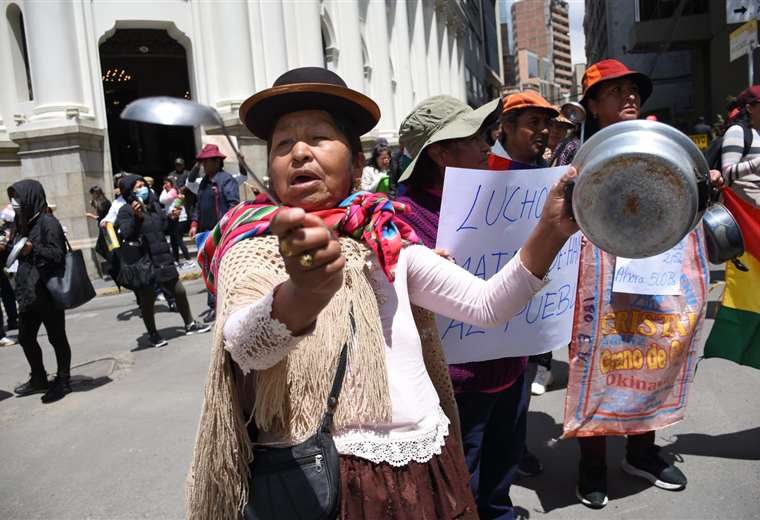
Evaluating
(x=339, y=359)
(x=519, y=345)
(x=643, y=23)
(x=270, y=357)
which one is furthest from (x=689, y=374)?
(x=643, y=23)

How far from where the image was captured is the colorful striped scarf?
A: 1502mm

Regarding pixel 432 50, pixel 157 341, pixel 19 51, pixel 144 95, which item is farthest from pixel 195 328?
pixel 432 50

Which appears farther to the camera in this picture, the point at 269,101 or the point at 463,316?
the point at 463,316

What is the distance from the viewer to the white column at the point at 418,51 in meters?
25.5

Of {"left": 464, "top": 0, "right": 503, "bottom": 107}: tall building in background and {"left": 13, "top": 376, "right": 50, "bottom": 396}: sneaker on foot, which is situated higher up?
{"left": 464, "top": 0, "right": 503, "bottom": 107}: tall building in background

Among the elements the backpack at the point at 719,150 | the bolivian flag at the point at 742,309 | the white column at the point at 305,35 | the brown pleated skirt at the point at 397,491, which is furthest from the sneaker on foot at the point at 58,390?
the white column at the point at 305,35

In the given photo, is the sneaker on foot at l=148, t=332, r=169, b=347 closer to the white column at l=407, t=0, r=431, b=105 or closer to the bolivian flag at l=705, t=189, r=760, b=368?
the bolivian flag at l=705, t=189, r=760, b=368

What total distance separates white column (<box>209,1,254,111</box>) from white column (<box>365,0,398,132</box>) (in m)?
7.69

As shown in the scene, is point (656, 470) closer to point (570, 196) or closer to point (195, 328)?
point (570, 196)

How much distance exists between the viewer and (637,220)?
4.41ft

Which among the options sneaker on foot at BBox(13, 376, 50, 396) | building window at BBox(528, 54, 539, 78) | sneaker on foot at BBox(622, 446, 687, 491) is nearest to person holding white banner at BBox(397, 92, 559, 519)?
sneaker on foot at BBox(622, 446, 687, 491)

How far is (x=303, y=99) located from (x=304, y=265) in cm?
61

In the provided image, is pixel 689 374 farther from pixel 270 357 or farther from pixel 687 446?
pixel 270 357

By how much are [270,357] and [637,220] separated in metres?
0.82
